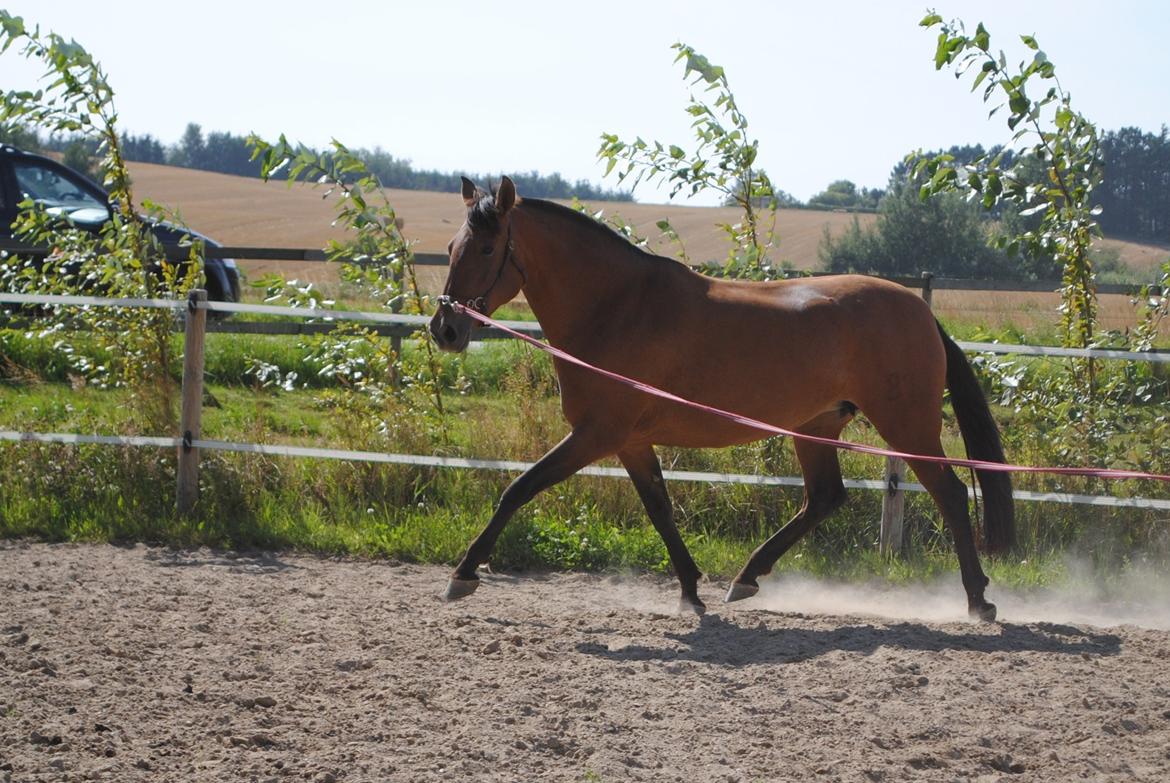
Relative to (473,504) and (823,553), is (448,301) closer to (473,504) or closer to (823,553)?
(473,504)

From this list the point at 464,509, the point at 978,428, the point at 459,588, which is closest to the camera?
the point at 459,588

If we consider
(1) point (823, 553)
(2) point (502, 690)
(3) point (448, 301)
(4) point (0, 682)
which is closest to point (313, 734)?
(2) point (502, 690)

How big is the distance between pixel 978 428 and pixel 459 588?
2.89 meters

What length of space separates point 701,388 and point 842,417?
0.94m

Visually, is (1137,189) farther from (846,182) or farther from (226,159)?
(226,159)

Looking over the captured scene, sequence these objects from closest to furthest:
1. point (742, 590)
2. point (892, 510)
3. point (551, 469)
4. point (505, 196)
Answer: point (505, 196) < point (551, 469) < point (742, 590) < point (892, 510)

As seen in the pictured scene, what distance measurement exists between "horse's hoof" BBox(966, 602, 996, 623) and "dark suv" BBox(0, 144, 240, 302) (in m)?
8.92

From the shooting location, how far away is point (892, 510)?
6.82 metres

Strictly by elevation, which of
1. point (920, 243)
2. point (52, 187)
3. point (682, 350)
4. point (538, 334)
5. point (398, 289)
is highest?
point (920, 243)

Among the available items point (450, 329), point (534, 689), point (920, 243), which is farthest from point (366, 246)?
point (920, 243)

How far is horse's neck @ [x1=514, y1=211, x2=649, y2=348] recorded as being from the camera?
5.48m

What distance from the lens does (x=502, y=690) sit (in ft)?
13.5

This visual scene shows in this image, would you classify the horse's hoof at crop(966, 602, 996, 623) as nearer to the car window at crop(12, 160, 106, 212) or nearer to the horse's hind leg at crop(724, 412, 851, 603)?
the horse's hind leg at crop(724, 412, 851, 603)

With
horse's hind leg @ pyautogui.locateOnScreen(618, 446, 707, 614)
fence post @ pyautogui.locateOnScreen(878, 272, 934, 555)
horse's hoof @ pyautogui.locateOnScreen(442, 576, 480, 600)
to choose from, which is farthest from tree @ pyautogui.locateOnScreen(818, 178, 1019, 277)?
horse's hoof @ pyautogui.locateOnScreen(442, 576, 480, 600)
